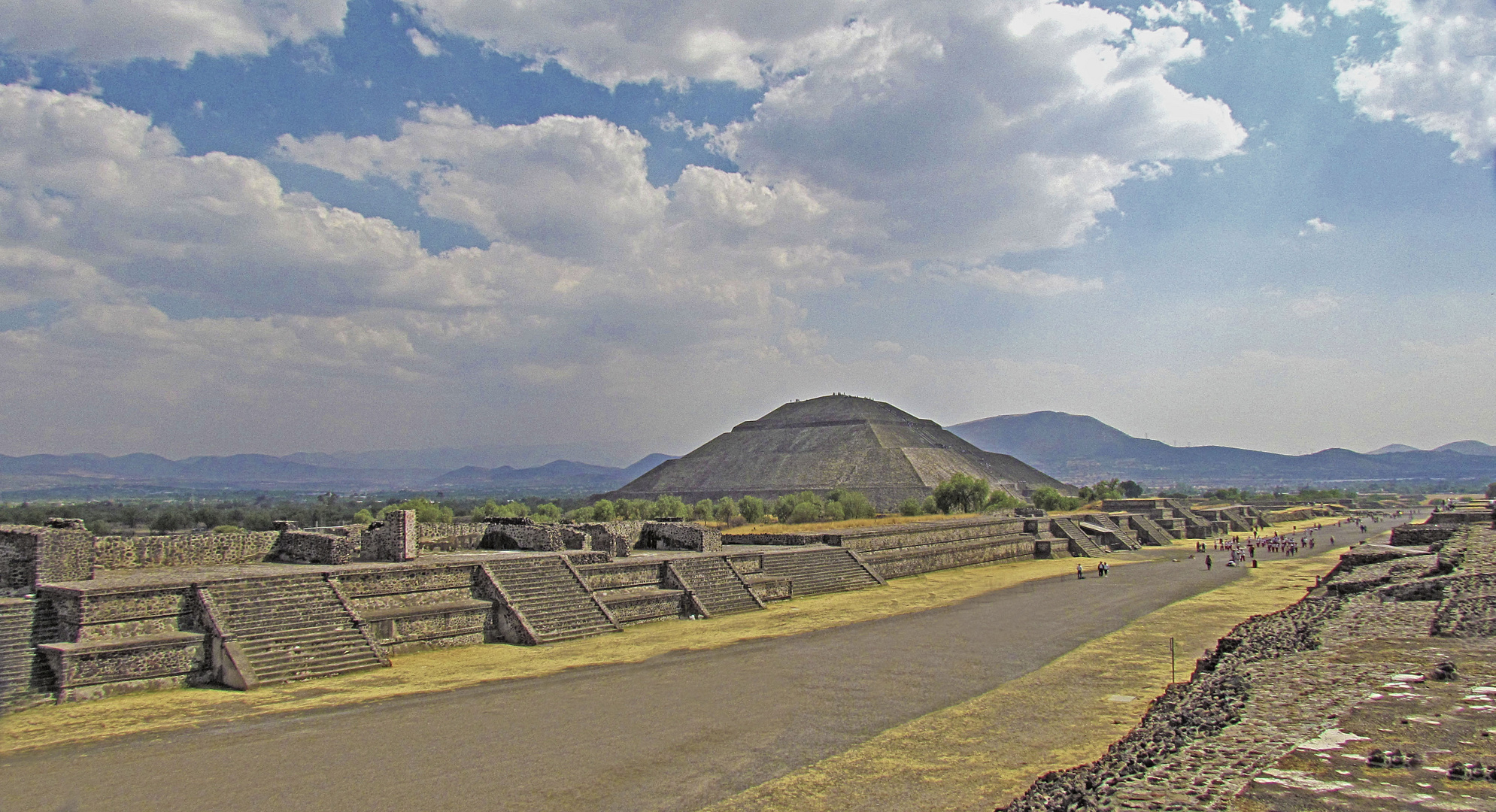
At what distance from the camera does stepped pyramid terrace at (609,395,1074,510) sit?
97.9 m

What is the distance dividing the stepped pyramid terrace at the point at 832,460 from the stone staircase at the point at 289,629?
242 ft

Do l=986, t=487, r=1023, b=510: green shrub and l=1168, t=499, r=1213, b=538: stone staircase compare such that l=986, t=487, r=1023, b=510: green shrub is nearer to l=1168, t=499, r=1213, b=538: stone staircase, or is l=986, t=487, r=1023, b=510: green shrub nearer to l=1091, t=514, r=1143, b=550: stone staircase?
l=1091, t=514, r=1143, b=550: stone staircase

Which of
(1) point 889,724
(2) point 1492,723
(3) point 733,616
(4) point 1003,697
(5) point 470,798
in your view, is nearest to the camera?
(2) point 1492,723

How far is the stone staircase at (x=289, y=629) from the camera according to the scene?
1563 centimetres

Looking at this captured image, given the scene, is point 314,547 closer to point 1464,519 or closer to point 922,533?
point 922,533

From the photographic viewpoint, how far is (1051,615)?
25.0 m

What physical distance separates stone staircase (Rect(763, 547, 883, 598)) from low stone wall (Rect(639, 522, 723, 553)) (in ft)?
6.85

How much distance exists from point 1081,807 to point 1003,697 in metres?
7.97

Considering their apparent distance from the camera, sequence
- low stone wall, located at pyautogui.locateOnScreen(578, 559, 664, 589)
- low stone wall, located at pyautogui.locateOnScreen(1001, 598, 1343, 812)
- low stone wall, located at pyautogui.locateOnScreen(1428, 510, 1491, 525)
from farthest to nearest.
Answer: low stone wall, located at pyautogui.locateOnScreen(1428, 510, 1491, 525), low stone wall, located at pyautogui.locateOnScreen(578, 559, 664, 589), low stone wall, located at pyautogui.locateOnScreen(1001, 598, 1343, 812)

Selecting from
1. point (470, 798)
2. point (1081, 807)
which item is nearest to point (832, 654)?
point (470, 798)

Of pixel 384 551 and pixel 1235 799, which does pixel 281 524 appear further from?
pixel 1235 799

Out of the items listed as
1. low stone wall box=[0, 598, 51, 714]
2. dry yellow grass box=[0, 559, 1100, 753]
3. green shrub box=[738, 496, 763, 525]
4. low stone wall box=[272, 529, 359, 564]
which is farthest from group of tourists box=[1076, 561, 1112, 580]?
low stone wall box=[0, 598, 51, 714]

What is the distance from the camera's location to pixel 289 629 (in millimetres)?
16641

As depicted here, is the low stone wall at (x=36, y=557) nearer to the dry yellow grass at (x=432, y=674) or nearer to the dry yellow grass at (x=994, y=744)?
the dry yellow grass at (x=432, y=674)
